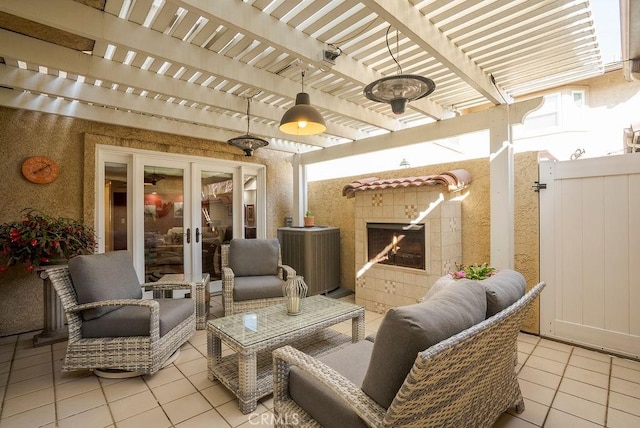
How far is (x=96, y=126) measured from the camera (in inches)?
153

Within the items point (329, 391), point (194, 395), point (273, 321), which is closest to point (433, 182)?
point (273, 321)

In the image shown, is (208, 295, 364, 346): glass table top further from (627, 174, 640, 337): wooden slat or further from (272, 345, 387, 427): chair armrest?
(627, 174, 640, 337): wooden slat

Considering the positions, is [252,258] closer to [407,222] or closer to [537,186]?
[407,222]

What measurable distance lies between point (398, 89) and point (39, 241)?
3496 millimetres

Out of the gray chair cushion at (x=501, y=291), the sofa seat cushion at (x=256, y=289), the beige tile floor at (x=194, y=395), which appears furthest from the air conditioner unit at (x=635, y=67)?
the sofa seat cushion at (x=256, y=289)

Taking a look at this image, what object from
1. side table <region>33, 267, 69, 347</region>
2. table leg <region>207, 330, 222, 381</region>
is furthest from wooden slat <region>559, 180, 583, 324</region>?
side table <region>33, 267, 69, 347</region>

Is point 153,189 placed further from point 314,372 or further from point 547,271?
point 547,271

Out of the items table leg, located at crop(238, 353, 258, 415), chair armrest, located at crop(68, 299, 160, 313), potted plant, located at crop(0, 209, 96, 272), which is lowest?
table leg, located at crop(238, 353, 258, 415)

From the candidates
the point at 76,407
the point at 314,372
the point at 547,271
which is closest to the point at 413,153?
the point at 547,271

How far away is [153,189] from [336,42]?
337 cm

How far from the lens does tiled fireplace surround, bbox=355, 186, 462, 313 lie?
3512 millimetres

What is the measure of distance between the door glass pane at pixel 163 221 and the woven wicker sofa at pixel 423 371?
3.54m

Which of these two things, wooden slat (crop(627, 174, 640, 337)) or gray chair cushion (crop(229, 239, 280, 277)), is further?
gray chair cushion (crop(229, 239, 280, 277))

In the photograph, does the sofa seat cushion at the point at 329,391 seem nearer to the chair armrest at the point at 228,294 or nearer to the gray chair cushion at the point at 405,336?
the gray chair cushion at the point at 405,336
